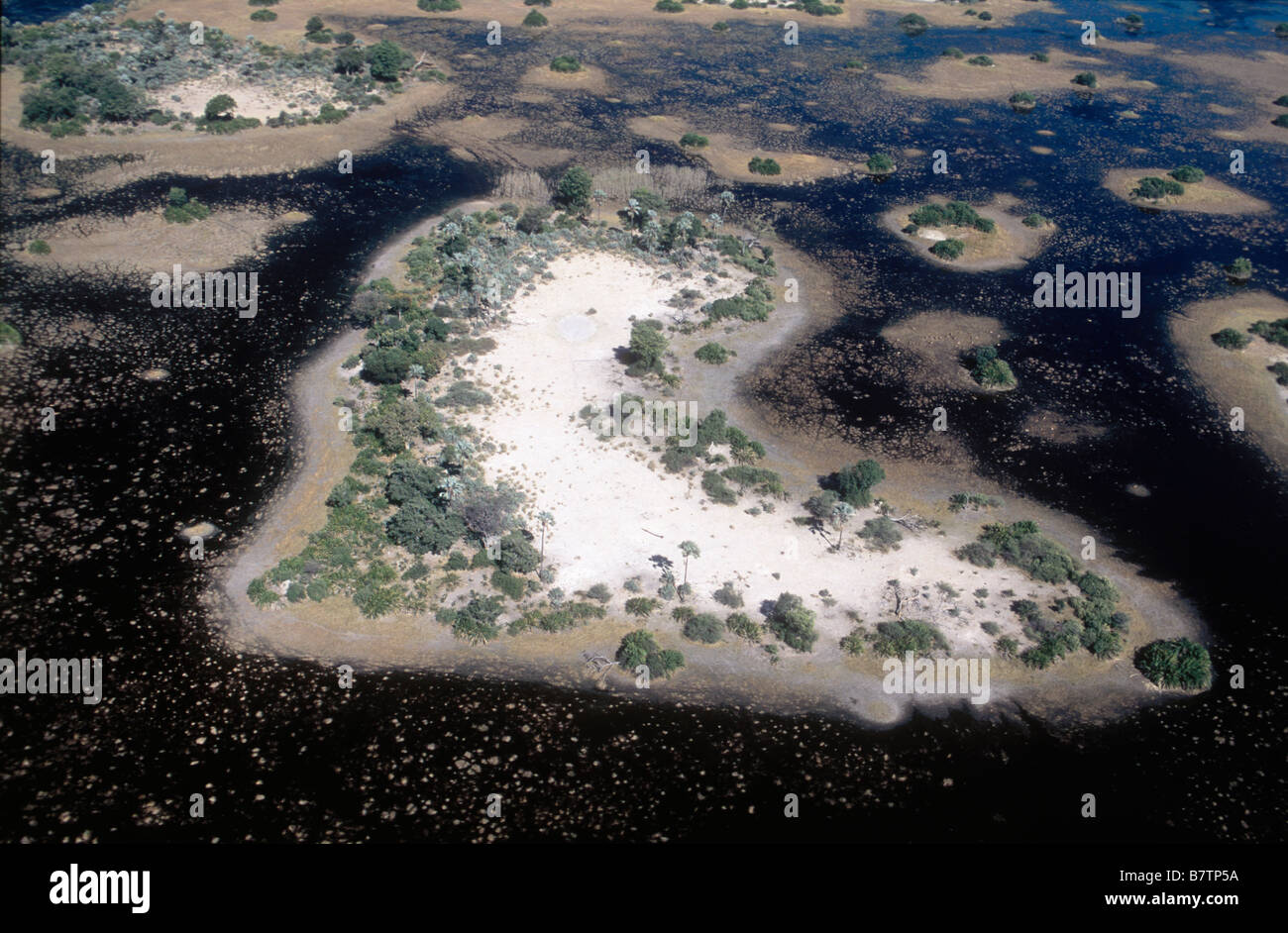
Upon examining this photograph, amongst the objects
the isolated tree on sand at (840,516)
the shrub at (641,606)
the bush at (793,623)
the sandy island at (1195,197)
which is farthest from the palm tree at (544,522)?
the sandy island at (1195,197)


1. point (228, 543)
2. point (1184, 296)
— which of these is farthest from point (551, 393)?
point (1184, 296)

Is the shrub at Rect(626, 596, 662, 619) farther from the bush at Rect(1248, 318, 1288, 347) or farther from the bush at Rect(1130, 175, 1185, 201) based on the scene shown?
the bush at Rect(1130, 175, 1185, 201)

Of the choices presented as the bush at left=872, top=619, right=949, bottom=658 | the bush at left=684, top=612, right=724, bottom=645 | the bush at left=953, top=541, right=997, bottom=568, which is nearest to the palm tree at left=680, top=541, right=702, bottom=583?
the bush at left=684, top=612, right=724, bottom=645

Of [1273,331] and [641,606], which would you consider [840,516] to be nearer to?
[641,606]

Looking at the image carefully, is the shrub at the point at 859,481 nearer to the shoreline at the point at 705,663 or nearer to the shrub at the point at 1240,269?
the shoreline at the point at 705,663

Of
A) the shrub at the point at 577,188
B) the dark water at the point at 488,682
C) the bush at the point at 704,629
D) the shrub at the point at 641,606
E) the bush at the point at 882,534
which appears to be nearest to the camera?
the dark water at the point at 488,682
